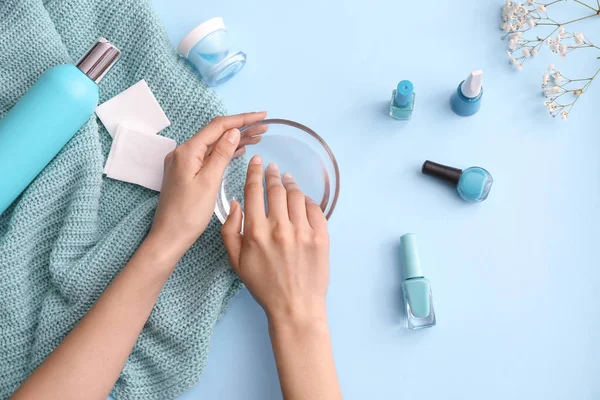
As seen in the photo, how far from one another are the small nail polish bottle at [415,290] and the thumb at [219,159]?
0.27 meters

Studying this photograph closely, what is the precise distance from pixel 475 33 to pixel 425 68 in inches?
3.8

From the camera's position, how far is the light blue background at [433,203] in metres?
0.75

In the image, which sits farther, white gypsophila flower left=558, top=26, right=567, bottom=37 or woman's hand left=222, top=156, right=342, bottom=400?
white gypsophila flower left=558, top=26, right=567, bottom=37

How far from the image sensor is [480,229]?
767 mm

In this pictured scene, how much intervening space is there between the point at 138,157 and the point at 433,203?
0.43 metres

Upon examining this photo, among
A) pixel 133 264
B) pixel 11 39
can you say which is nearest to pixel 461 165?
pixel 133 264

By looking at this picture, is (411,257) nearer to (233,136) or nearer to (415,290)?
(415,290)

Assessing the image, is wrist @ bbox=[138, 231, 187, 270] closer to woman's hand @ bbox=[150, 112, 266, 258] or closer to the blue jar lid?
woman's hand @ bbox=[150, 112, 266, 258]

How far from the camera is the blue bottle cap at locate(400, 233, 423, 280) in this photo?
733 millimetres

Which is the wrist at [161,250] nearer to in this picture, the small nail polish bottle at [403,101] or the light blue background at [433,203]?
the light blue background at [433,203]

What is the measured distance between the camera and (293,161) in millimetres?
755

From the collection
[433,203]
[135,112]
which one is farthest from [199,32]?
[433,203]

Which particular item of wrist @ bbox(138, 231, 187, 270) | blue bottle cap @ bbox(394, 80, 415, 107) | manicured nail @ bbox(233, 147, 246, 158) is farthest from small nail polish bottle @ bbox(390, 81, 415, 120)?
wrist @ bbox(138, 231, 187, 270)

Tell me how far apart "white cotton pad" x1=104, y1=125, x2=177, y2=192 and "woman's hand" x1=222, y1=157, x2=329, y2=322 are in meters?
0.15
